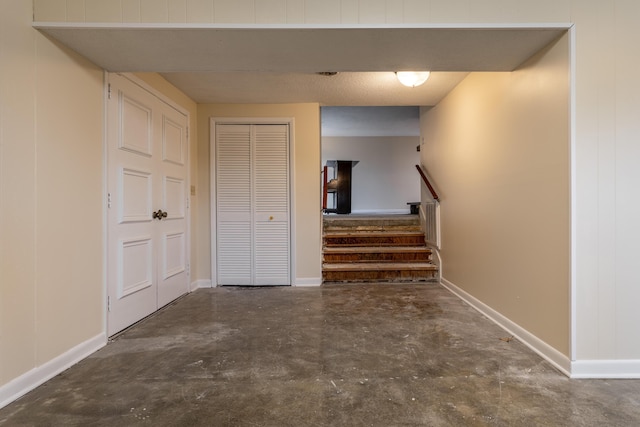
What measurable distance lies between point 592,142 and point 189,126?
355cm

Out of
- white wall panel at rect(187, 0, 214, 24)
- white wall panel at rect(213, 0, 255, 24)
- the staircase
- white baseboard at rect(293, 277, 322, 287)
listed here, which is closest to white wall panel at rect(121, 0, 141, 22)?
white wall panel at rect(187, 0, 214, 24)

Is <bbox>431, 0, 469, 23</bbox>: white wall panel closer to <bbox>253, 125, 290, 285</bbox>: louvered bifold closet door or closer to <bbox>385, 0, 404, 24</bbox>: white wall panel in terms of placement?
<bbox>385, 0, 404, 24</bbox>: white wall panel

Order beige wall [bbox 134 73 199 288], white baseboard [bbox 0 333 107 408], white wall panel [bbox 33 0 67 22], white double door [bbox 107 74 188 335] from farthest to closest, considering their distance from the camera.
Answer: beige wall [bbox 134 73 199 288] < white double door [bbox 107 74 188 335] < white wall panel [bbox 33 0 67 22] < white baseboard [bbox 0 333 107 408]

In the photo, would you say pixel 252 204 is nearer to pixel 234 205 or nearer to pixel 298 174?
pixel 234 205

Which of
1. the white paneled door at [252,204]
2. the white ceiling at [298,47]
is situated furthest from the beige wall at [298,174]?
the white ceiling at [298,47]

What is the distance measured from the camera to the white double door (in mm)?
2379

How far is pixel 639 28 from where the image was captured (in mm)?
1762

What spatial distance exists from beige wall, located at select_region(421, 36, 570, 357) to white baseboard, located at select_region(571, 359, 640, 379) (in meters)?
0.09

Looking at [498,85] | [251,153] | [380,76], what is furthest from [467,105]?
[251,153]

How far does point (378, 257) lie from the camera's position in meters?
4.38

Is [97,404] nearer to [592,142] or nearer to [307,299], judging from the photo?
[307,299]

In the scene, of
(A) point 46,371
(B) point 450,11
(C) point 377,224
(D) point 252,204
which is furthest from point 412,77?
(A) point 46,371

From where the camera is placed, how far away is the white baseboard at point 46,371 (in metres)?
1.56

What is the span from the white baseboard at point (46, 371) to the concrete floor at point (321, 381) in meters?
0.05
